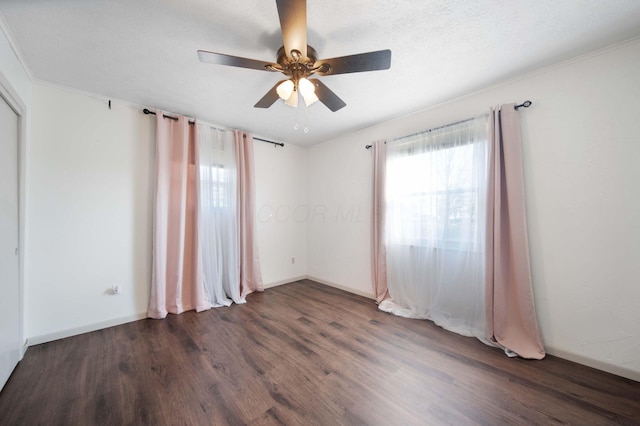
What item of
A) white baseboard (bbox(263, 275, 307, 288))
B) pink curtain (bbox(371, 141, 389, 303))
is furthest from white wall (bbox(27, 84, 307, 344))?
pink curtain (bbox(371, 141, 389, 303))

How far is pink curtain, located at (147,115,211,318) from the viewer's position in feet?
8.70

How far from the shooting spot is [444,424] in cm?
131

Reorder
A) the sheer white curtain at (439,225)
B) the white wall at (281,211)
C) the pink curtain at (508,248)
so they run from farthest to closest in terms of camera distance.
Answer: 1. the white wall at (281,211)
2. the sheer white curtain at (439,225)
3. the pink curtain at (508,248)

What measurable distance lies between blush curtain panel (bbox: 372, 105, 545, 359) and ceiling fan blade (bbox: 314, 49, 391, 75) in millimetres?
1497

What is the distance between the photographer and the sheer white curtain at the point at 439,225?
232cm

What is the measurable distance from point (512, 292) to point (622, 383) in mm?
776

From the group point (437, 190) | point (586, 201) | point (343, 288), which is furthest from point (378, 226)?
point (586, 201)

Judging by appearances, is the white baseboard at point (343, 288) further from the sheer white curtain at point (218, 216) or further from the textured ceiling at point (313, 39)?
the textured ceiling at point (313, 39)

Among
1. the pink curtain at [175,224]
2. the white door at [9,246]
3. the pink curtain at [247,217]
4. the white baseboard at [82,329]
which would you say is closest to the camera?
the white door at [9,246]

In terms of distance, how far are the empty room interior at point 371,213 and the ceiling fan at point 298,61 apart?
2cm

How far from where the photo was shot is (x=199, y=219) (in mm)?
2943

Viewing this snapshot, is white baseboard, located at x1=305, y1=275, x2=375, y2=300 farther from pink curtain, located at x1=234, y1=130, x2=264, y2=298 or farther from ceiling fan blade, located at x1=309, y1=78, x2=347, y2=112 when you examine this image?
ceiling fan blade, located at x1=309, y1=78, x2=347, y2=112

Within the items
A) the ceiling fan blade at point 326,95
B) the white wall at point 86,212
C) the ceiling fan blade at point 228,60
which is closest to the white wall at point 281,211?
the white wall at point 86,212

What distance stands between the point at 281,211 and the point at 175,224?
1.70 m
